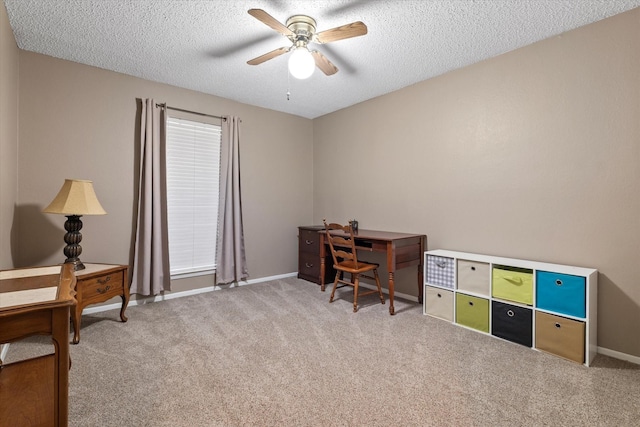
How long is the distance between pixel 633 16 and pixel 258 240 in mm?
4160

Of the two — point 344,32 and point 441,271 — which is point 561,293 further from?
point 344,32

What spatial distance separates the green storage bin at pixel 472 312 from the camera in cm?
264

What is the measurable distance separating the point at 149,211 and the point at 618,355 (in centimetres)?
426

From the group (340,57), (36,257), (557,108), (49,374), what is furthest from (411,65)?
(36,257)

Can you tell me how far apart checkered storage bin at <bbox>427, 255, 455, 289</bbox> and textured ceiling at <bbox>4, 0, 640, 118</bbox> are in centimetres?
190

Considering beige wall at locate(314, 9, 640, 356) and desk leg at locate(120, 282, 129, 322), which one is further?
desk leg at locate(120, 282, 129, 322)

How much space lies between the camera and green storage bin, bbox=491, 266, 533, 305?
2.39 m

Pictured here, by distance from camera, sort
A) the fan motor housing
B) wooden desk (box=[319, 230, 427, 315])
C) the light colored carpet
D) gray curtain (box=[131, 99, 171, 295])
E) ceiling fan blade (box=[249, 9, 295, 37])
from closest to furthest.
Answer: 1. the light colored carpet
2. ceiling fan blade (box=[249, 9, 295, 37])
3. the fan motor housing
4. wooden desk (box=[319, 230, 427, 315])
5. gray curtain (box=[131, 99, 171, 295])

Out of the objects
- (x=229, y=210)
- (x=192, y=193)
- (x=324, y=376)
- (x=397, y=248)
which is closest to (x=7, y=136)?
(x=192, y=193)

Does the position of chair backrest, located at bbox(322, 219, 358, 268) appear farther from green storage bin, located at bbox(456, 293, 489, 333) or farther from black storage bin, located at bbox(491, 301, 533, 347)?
black storage bin, located at bbox(491, 301, 533, 347)

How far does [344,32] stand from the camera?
6.82 ft

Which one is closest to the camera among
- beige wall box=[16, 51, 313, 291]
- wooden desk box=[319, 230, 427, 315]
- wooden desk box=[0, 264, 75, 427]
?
wooden desk box=[0, 264, 75, 427]

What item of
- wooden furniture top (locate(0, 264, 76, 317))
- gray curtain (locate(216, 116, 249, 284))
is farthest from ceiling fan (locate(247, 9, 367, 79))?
wooden furniture top (locate(0, 264, 76, 317))

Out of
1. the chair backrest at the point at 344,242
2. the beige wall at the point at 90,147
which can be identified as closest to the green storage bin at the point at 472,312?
the chair backrest at the point at 344,242
